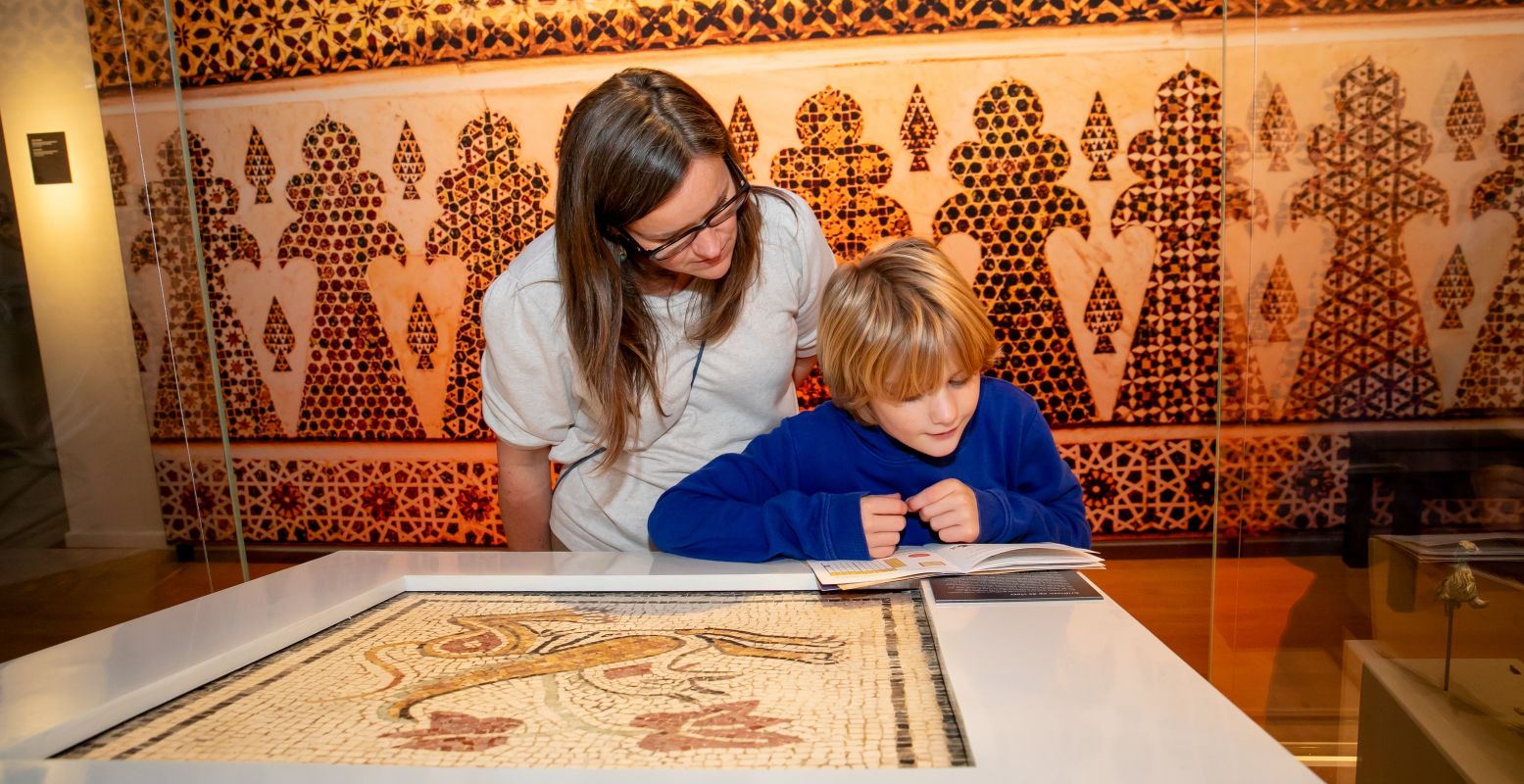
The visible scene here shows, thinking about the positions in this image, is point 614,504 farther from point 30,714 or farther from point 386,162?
point 386,162

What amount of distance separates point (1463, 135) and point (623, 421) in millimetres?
1143

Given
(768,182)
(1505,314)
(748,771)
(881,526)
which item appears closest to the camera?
(748,771)

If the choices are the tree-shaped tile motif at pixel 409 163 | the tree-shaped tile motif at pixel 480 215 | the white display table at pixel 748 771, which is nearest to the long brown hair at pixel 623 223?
the white display table at pixel 748 771

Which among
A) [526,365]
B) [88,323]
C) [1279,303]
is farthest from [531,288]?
[1279,303]

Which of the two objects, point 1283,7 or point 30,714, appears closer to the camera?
point 30,714

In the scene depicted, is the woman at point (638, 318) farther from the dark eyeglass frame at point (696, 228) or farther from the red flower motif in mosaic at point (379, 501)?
the red flower motif in mosaic at point (379, 501)

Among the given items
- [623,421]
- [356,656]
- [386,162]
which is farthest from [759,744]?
[386,162]

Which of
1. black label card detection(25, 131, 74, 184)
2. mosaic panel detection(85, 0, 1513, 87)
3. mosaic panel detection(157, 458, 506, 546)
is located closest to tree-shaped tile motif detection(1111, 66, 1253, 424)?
mosaic panel detection(85, 0, 1513, 87)

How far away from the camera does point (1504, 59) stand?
983 millimetres

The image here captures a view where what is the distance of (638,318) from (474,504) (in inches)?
74.4

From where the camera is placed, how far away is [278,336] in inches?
125

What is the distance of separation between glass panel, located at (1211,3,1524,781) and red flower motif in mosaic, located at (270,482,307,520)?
288 centimetres

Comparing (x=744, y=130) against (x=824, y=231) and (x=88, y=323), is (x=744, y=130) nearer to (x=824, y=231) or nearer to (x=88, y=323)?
(x=824, y=231)

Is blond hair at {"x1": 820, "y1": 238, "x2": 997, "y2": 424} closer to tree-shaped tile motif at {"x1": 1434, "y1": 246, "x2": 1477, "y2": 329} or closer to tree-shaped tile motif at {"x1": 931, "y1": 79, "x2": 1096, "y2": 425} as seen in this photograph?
tree-shaped tile motif at {"x1": 1434, "y1": 246, "x2": 1477, "y2": 329}
